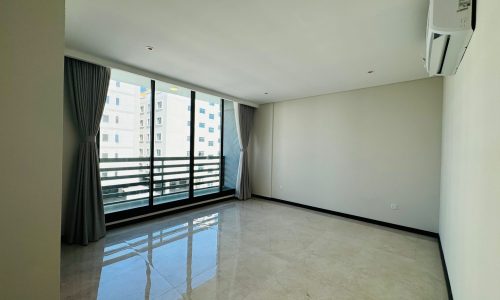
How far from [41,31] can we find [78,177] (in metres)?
2.46

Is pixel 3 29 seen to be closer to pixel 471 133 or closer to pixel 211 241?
pixel 471 133

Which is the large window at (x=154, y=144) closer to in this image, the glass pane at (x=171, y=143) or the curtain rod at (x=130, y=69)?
the glass pane at (x=171, y=143)

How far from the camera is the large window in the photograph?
3.51 metres

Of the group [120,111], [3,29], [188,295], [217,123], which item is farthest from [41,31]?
[217,123]

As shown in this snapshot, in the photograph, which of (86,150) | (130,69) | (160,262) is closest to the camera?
(160,262)

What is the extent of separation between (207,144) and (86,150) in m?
2.45

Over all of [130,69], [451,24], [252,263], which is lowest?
[252,263]

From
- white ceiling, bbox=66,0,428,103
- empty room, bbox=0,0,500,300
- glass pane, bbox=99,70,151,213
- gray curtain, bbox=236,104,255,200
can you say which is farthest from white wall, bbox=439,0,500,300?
gray curtain, bbox=236,104,255,200

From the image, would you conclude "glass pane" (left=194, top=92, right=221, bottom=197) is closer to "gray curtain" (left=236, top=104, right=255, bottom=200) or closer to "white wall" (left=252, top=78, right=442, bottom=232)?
"gray curtain" (left=236, top=104, right=255, bottom=200)

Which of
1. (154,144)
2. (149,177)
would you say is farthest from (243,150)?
(149,177)

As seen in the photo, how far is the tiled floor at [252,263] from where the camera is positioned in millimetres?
2021

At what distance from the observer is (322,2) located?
1748mm

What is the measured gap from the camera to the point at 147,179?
3943mm

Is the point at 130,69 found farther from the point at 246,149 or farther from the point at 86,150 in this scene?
the point at 246,149
